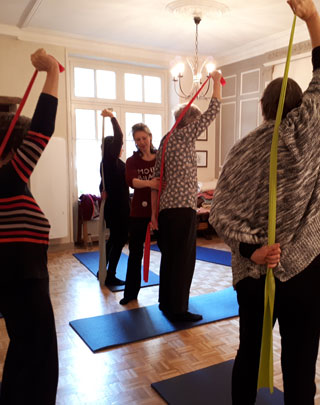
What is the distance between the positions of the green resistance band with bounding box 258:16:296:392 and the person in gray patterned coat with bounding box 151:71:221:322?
4.07 ft

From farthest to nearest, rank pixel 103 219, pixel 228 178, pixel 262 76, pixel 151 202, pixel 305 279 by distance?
pixel 262 76 < pixel 103 219 < pixel 151 202 < pixel 228 178 < pixel 305 279

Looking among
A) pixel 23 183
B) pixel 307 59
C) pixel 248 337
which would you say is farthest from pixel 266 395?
pixel 307 59

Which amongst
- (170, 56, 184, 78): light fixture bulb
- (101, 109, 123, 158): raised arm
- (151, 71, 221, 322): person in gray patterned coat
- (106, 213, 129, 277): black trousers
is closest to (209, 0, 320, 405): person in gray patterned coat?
(151, 71, 221, 322): person in gray patterned coat

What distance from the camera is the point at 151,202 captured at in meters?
2.79

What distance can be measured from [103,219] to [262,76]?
11.3 feet

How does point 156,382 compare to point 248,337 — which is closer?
point 248,337

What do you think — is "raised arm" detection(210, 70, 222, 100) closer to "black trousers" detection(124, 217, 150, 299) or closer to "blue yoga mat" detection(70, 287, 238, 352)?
"black trousers" detection(124, 217, 150, 299)

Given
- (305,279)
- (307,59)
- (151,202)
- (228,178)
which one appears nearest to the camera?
(305,279)

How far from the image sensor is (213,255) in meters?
4.83

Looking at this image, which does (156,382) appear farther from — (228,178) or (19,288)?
(228,178)

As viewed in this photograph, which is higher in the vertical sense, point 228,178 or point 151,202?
point 228,178

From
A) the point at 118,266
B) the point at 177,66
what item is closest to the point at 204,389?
the point at 118,266

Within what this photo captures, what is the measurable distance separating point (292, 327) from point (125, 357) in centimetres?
137

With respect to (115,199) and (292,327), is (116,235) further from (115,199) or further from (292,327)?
(292,327)
